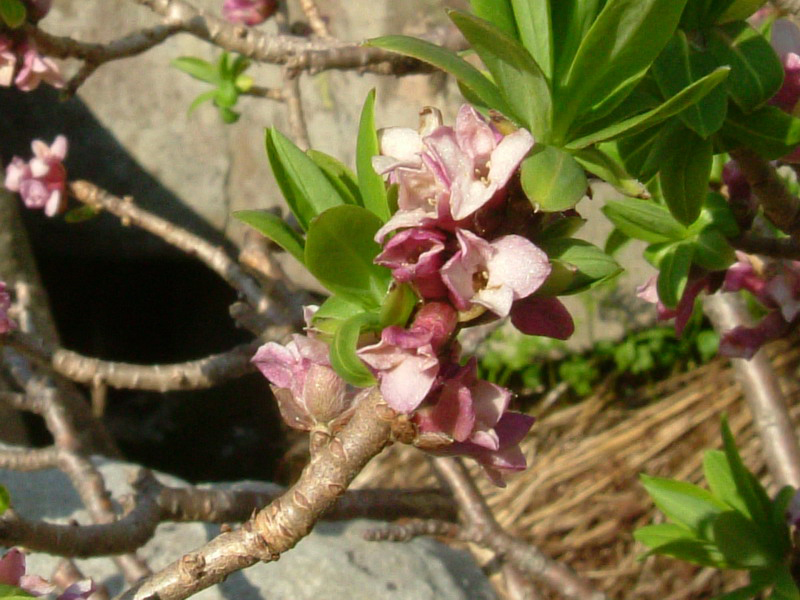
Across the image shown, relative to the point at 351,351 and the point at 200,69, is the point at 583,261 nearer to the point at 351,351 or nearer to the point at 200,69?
the point at 351,351

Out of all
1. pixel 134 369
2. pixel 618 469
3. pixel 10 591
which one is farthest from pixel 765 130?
pixel 618 469

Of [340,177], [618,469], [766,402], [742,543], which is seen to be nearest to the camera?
[340,177]

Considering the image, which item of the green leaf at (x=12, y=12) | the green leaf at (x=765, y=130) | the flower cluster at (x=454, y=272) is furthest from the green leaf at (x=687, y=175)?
the green leaf at (x=12, y=12)

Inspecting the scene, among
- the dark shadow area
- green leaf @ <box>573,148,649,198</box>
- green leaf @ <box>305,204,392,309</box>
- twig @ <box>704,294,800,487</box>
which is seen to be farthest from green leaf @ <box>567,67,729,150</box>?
the dark shadow area

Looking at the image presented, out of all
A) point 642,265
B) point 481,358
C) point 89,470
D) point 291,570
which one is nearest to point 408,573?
point 291,570

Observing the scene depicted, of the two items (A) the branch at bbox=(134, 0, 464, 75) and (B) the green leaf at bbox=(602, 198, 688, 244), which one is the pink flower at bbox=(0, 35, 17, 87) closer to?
(A) the branch at bbox=(134, 0, 464, 75)
